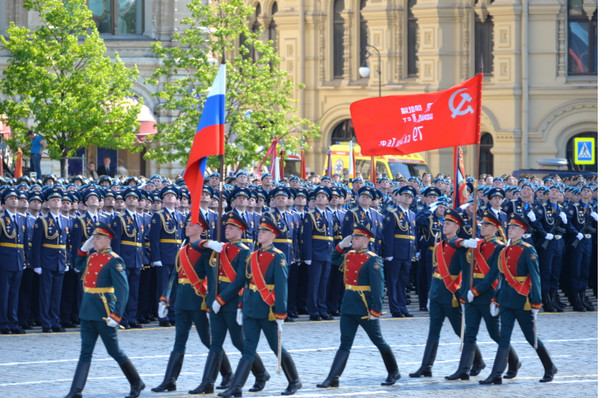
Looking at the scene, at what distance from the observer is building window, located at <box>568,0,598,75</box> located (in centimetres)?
4325

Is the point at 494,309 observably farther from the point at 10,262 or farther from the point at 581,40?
the point at 581,40

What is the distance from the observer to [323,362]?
15734 millimetres

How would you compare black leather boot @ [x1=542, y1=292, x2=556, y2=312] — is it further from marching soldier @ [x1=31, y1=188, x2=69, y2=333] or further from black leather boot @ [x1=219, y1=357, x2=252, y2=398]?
black leather boot @ [x1=219, y1=357, x2=252, y2=398]

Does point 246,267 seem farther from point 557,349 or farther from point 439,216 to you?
point 439,216

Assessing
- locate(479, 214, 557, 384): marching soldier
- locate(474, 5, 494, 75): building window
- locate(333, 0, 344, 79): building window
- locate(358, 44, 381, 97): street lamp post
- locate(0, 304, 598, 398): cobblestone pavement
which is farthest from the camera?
locate(333, 0, 344, 79): building window

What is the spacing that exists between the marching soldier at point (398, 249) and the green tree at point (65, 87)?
43.8ft

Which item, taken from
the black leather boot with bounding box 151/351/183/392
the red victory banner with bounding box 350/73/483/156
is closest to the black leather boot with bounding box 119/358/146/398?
the black leather boot with bounding box 151/351/183/392

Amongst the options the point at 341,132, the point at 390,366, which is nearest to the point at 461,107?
the point at 390,366

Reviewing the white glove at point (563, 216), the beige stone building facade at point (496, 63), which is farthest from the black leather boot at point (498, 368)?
the beige stone building facade at point (496, 63)

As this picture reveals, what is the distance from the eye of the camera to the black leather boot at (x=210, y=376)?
1350 cm

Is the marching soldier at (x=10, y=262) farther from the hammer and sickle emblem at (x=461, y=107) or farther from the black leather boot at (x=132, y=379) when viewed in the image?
the hammer and sickle emblem at (x=461, y=107)

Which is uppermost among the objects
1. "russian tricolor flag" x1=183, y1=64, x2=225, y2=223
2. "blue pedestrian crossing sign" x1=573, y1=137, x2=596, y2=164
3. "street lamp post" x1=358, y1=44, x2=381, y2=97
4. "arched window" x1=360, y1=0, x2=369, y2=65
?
"arched window" x1=360, y1=0, x2=369, y2=65

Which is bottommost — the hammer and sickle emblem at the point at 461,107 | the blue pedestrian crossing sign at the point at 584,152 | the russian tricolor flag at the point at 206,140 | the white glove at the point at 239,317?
the white glove at the point at 239,317

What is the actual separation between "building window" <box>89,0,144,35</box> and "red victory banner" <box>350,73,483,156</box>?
22.1 metres
